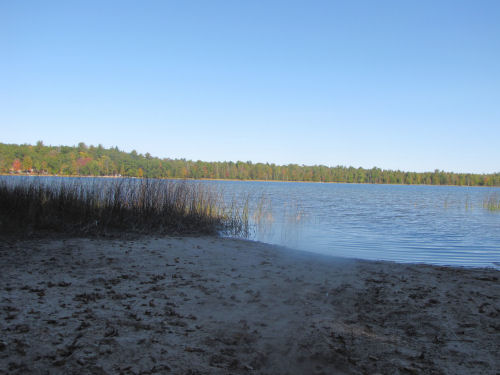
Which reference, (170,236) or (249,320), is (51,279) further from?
(170,236)

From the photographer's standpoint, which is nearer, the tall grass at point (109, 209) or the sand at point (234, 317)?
the sand at point (234, 317)

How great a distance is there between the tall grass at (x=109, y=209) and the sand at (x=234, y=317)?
8.06 ft

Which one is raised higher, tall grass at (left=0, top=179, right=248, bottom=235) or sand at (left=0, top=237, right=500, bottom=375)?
tall grass at (left=0, top=179, right=248, bottom=235)

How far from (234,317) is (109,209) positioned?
7.25 m

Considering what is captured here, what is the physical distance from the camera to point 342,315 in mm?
3957

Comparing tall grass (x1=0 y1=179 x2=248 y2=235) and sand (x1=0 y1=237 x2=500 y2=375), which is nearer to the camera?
sand (x1=0 y1=237 x2=500 y2=375)

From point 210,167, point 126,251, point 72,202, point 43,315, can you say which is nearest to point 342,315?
point 43,315

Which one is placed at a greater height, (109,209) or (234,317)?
(109,209)

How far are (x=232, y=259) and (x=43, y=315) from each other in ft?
12.5

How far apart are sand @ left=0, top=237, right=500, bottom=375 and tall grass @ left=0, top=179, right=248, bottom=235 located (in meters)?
2.46

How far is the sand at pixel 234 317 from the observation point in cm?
278

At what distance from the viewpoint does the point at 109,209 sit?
980cm

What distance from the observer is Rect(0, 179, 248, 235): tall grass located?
8.51 m

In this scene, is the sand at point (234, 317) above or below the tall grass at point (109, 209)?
below
